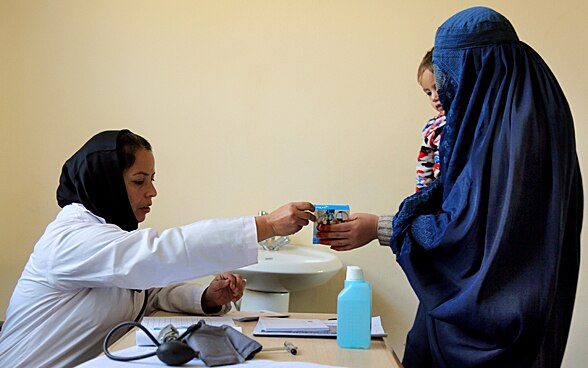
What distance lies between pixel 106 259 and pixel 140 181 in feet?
1.31

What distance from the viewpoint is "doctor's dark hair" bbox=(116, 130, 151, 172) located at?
2.00m

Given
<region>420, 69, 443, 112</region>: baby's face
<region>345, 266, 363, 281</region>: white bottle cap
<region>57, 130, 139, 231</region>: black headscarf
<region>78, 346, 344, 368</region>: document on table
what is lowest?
<region>78, 346, 344, 368</region>: document on table

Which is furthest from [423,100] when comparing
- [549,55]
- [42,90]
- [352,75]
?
[42,90]

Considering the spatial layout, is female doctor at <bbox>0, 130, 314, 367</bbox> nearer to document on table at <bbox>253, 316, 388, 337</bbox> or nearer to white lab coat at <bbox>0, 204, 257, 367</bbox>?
white lab coat at <bbox>0, 204, 257, 367</bbox>

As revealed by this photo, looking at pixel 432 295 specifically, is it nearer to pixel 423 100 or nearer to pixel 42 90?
pixel 423 100

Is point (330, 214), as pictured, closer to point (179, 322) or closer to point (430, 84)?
point (179, 322)

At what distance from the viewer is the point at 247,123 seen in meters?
3.14

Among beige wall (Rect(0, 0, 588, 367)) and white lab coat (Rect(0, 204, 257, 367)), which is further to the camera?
beige wall (Rect(0, 0, 588, 367))

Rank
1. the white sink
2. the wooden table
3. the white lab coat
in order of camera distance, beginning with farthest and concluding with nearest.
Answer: the white sink, the white lab coat, the wooden table

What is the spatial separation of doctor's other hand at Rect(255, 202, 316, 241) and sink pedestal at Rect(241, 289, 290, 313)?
106 centimetres

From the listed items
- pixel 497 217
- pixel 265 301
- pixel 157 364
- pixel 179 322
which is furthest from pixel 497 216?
pixel 265 301

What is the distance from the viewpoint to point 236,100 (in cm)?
315

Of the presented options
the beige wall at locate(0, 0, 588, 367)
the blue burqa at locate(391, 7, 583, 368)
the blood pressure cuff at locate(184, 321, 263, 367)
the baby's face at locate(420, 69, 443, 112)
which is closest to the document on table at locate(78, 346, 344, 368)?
the blood pressure cuff at locate(184, 321, 263, 367)

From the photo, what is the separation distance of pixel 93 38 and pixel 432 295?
2.24m
